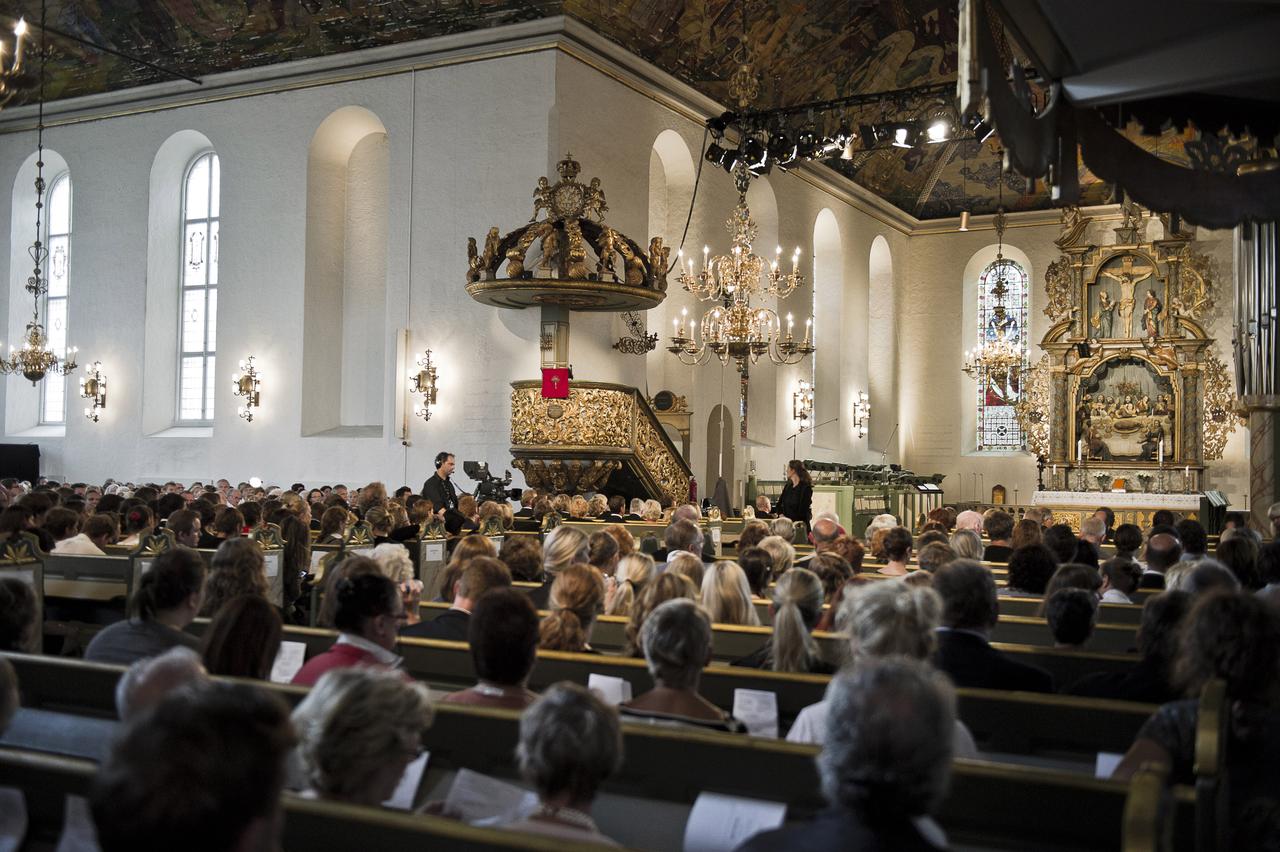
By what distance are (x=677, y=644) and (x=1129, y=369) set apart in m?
24.6

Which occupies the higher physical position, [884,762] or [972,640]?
[884,762]

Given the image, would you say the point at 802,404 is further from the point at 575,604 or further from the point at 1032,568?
the point at 575,604

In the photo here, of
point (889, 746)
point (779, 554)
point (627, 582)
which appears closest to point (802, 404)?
point (779, 554)

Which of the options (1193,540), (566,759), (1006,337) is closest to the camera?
(566,759)

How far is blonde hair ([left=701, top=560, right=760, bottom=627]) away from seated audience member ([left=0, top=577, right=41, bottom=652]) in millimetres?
2747

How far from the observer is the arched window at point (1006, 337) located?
28.3 meters

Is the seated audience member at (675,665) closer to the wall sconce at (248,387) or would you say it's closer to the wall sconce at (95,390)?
the wall sconce at (248,387)

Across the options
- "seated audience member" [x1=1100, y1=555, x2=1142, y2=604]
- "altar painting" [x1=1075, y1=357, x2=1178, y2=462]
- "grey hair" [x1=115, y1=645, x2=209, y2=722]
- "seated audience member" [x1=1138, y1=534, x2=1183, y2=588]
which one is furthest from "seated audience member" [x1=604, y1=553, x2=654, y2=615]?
"altar painting" [x1=1075, y1=357, x2=1178, y2=462]

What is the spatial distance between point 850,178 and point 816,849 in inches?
966

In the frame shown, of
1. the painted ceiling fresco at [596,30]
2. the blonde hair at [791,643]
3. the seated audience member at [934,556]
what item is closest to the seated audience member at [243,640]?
the blonde hair at [791,643]

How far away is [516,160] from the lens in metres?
17.2

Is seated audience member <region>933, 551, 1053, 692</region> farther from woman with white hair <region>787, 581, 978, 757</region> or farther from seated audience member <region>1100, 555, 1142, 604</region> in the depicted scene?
seated audience member <region>1100, 555, 1142, 604</region>

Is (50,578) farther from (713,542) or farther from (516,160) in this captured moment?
(516,160)

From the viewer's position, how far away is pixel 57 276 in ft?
73.2
